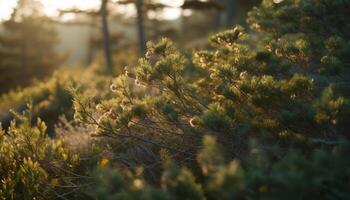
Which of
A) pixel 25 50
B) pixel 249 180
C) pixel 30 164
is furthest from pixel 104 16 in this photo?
pixel 249 180

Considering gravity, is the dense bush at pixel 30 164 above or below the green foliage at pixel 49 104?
above

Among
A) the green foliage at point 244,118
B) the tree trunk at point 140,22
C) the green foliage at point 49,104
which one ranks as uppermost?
the green foliage at point 244,118

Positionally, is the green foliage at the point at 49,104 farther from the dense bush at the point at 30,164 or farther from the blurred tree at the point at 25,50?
the blurred tree at the point at 25,50

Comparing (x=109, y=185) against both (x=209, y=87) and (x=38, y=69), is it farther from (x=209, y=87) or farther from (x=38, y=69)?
(x=38, y=69)

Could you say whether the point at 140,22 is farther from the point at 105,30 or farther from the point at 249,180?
the point at 249,180

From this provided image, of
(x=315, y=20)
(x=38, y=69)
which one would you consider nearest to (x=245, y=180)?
(x=315, y=20)

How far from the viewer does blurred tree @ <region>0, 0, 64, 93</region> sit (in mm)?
29806

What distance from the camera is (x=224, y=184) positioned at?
3.15m

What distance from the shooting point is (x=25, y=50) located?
3127 cm

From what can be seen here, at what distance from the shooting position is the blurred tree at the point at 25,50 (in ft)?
97.8

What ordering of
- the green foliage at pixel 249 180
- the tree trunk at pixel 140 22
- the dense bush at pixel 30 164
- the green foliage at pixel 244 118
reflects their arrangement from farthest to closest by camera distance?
the tree trunk at pixel 140 22, the dense bush at pixel 30 164, the green foliage at pixel 244 118, the green foliage at pixel 249 180

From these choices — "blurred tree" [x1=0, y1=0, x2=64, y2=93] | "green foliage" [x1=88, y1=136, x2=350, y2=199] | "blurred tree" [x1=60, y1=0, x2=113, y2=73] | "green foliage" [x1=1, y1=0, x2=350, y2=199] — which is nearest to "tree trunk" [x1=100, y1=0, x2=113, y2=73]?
"blurred tree" [x1=60, y1=0, x2=113, y2=73]

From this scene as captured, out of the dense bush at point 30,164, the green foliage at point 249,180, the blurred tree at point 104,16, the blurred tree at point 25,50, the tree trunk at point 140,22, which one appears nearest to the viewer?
the green foliage at point 249,180

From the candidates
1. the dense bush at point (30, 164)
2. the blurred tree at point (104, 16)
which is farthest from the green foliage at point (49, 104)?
the dense bush at point (30, 164)
